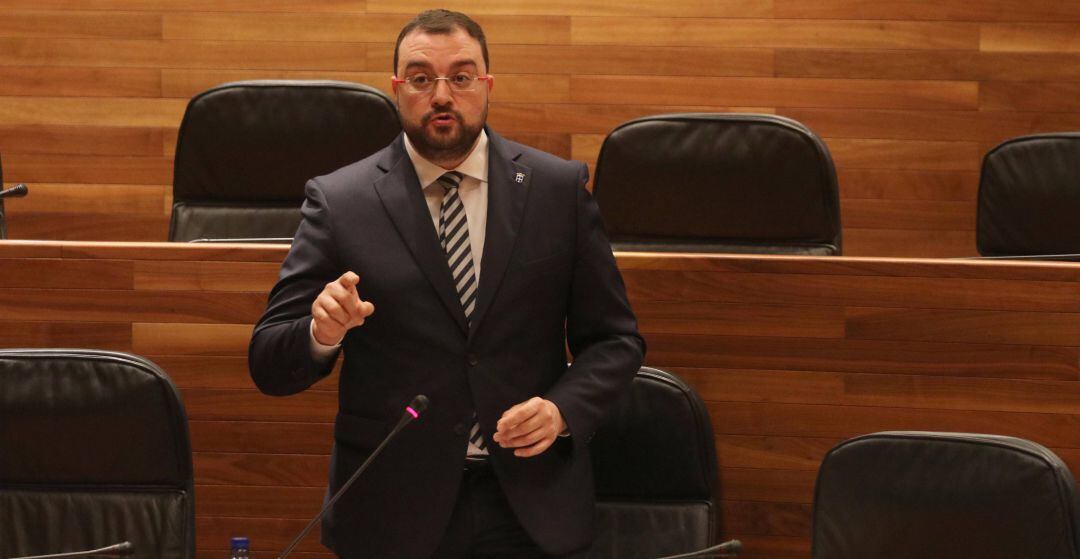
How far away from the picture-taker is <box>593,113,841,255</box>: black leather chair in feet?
3.72

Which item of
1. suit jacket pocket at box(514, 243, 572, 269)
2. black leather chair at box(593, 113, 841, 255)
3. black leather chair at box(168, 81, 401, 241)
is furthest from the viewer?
black leather chair at box(168, 81, 401, 241)

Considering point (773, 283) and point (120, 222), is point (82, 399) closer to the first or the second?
point (773, 283)

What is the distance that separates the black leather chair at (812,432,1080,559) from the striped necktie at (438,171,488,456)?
189 millimetres

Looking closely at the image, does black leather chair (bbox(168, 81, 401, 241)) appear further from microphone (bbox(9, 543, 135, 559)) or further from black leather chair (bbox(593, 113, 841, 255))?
microphone (bbox(9, 543, 135, 559))

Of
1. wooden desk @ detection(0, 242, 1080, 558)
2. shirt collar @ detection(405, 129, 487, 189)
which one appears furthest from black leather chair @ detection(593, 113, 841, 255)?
shirt collar @ detection(405, 129, 487, 189)

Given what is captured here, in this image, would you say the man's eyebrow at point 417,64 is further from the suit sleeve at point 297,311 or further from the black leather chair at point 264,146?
the black leather chair at point 264,146

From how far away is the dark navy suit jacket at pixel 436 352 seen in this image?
2.38ft

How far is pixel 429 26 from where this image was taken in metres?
0.75

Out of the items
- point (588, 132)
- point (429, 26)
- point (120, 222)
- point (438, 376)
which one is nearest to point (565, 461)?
point (438, 376)

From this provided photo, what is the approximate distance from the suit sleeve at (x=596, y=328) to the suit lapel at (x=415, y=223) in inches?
2.4

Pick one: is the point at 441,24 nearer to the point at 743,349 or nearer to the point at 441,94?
the point at 441,94


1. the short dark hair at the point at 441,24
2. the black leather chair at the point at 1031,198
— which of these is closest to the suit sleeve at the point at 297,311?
the short dark hair at the point at 441,24

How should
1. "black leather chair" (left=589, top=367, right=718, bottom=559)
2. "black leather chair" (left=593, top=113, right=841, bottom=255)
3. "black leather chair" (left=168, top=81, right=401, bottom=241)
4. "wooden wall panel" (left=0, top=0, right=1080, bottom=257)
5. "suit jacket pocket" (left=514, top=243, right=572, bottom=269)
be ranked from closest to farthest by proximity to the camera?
"suit jacket pocket" (left=514, top=243, right=572, bottom=269) → "black leather chair" (left=589, top=367, right=718, bottom=559) → "black leather chair" (left=593, top=113, right=841, bottom=255) → "black leather chair" (left=168, top=81, right=401, bottom=241) → "wooden wall panel" (left=0, top=0, right=1080, bottom=257)

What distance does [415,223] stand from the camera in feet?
2.43
